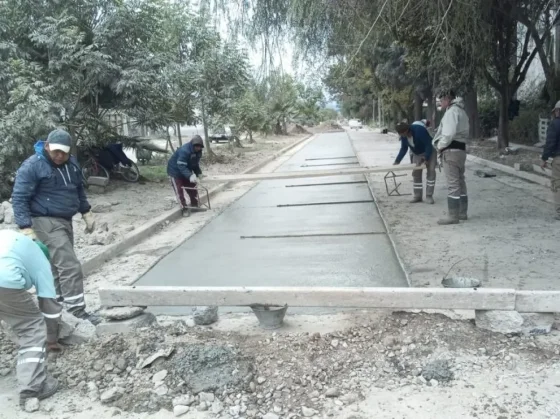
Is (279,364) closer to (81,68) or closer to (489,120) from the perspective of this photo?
(81,68)

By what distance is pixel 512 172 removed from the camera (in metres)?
12.8

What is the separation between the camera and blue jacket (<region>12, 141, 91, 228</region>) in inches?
174

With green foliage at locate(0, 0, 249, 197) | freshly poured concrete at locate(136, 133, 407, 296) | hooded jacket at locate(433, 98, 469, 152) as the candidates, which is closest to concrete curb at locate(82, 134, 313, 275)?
freshly poured concrete at locate(136, 133, 407, 296)

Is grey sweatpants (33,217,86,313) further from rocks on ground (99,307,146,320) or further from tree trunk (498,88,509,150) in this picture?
tree trunk (498,88,509,150)

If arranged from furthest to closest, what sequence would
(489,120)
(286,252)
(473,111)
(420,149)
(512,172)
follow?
(489,120)
(473,111)
(512,172)
(420,149)
(286,252)

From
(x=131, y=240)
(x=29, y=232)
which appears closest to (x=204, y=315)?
(x=29, y=232)

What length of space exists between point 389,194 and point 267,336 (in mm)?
7466

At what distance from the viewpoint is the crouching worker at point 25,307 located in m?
3.44

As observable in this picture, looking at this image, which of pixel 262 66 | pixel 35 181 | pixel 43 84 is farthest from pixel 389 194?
pixel 35 181

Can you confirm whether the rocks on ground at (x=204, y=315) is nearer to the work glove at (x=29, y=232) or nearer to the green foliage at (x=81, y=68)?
the work glove at (x=29, y=232)

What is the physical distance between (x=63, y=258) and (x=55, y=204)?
473mm

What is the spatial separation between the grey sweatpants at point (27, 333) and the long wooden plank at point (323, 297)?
883mm

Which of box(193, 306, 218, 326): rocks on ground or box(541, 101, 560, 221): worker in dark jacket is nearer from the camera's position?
box(193, 306, 218, 326): rocks on ground

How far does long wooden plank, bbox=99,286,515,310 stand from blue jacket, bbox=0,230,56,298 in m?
0.81
